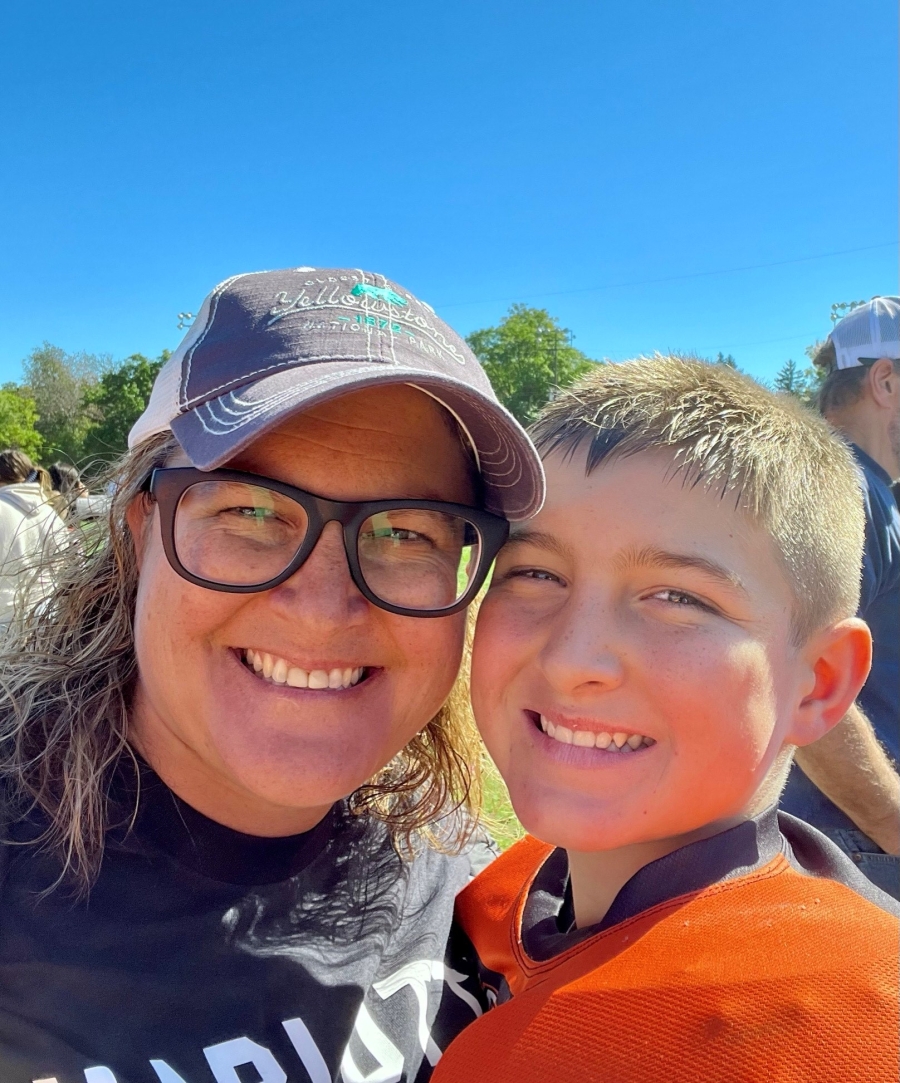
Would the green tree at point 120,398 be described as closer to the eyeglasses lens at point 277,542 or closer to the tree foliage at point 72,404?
the tree foliage at point 72,404

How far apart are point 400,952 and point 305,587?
2.69 ft

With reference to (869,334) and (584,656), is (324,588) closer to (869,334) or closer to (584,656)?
(584,656)

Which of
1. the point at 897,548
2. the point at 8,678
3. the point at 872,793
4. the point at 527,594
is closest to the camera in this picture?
the point at 527,594

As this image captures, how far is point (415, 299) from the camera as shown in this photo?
65.2 inches

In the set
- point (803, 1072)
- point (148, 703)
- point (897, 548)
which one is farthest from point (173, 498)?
point (897, 548)

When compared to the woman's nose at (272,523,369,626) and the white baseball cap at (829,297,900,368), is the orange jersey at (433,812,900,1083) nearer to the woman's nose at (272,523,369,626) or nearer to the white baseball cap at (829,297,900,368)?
the woman's nose at (272,523,369,626)

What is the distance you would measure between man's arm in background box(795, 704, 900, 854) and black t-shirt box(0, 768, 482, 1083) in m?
1.47

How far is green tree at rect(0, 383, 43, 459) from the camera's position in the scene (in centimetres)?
4162

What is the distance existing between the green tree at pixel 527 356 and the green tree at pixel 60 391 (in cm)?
2510

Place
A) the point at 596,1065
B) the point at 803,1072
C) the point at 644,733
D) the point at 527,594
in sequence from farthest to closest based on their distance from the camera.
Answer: the point at 527,594 → the point at 644,733 → the point at 596,1065 → the point at 803,1072

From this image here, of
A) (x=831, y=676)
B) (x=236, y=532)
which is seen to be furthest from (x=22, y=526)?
(x=831, y=676)

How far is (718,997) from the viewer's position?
99 centimetres

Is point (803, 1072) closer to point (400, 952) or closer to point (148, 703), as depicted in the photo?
point (400, 952)

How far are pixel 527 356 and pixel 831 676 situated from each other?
1806 inches
